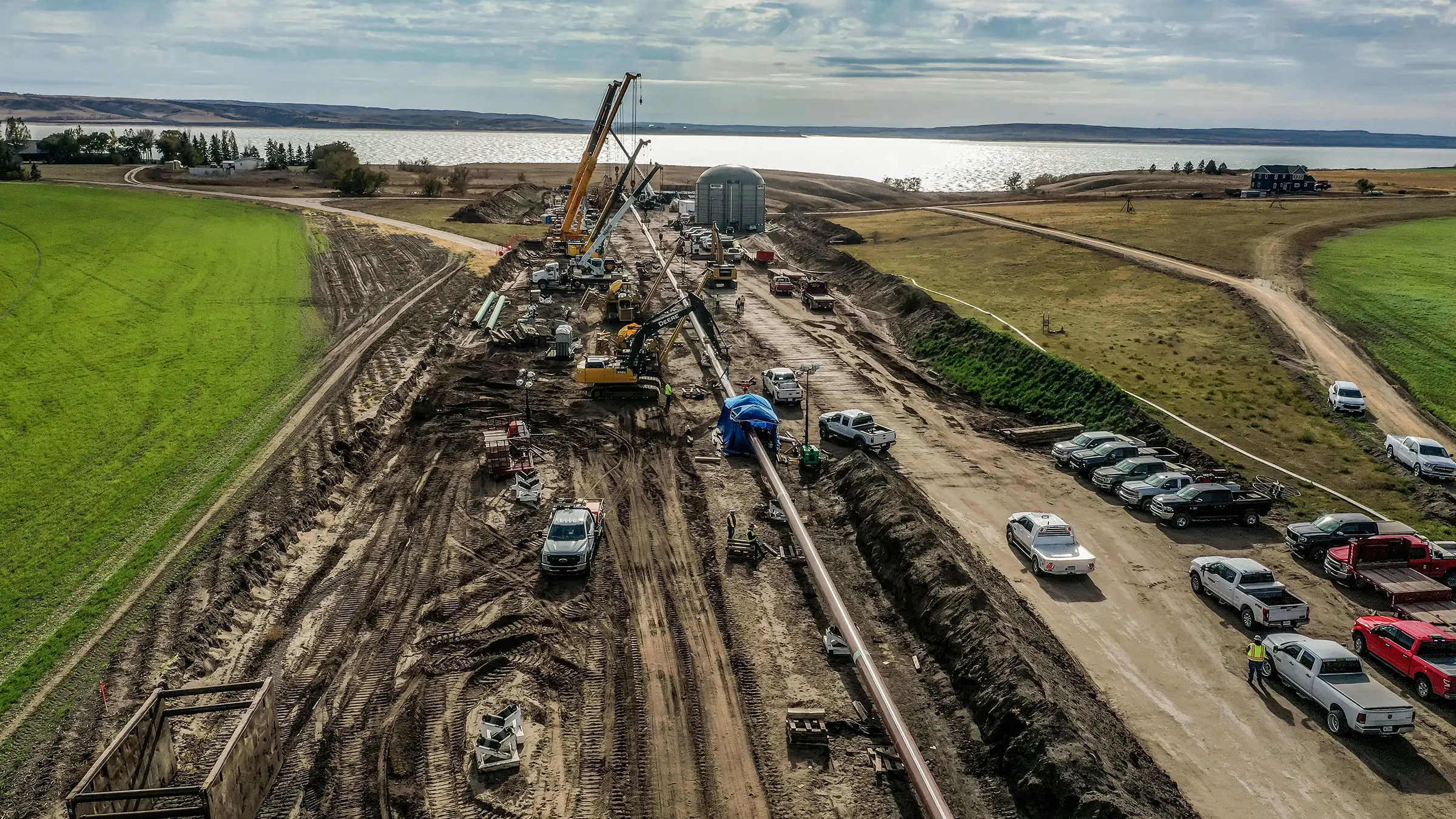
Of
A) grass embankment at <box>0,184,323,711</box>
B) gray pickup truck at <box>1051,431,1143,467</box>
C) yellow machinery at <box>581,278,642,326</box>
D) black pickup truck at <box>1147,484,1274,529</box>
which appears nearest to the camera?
grass embankment at <box>0,184,323,711</box>

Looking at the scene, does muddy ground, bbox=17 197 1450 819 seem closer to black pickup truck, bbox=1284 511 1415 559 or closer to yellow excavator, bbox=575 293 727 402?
black pickup truck, bbox=1284 511 1415 559

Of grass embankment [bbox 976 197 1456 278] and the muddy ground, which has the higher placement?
grass embankment [bbox 976 197 1456 278]

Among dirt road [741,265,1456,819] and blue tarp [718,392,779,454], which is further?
blue tarp [718,392,779,454]

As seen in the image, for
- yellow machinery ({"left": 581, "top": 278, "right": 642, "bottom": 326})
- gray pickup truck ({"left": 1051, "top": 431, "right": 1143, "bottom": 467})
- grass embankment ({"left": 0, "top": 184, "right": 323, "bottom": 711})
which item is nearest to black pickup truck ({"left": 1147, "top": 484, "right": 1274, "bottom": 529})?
gray pickup truck ({"left": 1051, "top": 431, "right": 1143, "bottom": 467})

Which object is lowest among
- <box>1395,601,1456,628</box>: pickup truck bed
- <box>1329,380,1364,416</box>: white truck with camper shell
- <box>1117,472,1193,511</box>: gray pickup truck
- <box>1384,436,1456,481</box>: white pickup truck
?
<box>1395,601,1456,628</box>: pickup truck bed

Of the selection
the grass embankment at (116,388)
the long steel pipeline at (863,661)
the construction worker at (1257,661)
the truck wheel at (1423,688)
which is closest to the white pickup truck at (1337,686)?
the construction worker at (1257,661)

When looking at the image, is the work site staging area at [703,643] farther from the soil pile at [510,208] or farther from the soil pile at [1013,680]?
the soil pile at [510,208]

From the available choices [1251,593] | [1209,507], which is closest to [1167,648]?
[1251,593]
